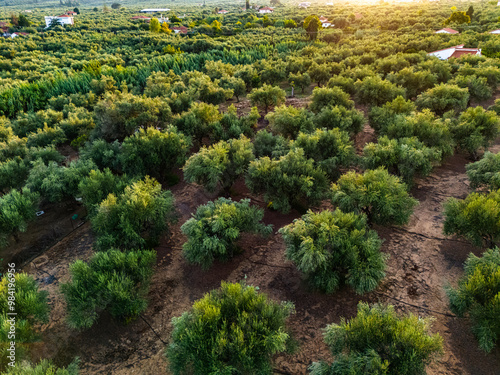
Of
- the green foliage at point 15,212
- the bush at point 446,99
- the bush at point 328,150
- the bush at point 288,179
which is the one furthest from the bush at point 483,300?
the green foliage at point 15,212

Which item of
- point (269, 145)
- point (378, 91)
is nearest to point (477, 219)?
point (269, 145)

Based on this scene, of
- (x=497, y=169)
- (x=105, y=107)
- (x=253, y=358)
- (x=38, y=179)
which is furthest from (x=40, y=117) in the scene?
(x=497, y=169)

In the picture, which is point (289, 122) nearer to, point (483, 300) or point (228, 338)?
point (483, 300)

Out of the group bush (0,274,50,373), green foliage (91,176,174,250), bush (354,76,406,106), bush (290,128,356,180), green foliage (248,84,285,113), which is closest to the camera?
bush (0,274,50,373)

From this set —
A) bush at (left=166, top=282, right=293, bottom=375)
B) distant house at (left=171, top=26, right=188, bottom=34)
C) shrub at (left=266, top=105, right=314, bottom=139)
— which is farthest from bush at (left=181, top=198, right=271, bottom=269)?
distant house at (left=171, top=26, right=188, bottom=34)

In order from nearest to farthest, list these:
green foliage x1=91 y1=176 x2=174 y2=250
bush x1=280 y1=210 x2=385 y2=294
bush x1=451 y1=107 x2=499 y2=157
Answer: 1. bush x1=280 y1=210 x2=385 y2=294
2. green foliage x1=91 y1=176 x2=174 y2=250
3. bush x1=451 y1=107 x2=499 y2=157

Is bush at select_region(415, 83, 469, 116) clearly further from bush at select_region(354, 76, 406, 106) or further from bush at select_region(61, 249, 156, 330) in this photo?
bush at select_region(61, 249, 156, 330)
